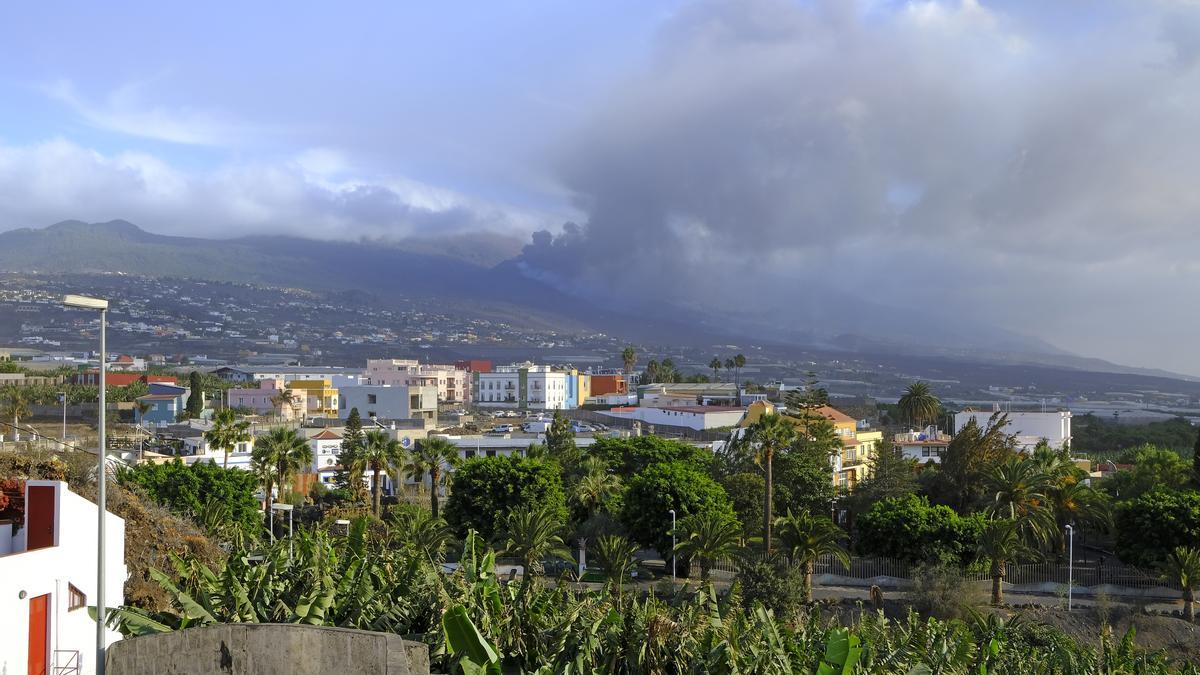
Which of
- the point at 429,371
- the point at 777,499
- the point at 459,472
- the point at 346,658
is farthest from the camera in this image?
the point at 429,371

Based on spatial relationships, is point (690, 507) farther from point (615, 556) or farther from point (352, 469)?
point (352, 469)

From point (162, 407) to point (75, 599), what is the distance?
80.1 meters

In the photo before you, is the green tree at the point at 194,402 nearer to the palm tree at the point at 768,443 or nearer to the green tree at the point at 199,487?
the green tree at the point at 199,487

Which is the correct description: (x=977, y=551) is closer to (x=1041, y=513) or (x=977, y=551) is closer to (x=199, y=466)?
(x=1041, y=513)

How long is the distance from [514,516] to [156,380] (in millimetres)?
85440

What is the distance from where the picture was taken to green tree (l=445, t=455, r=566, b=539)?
43.0 metres

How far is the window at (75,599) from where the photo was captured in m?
17.2

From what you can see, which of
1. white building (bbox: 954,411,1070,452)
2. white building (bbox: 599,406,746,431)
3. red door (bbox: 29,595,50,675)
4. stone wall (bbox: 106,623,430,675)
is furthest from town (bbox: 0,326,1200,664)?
white building (bbox: 599,406,746,431)

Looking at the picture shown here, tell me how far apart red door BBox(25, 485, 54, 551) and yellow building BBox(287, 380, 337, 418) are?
Result: 85.8 metres

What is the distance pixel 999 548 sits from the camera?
37.9m

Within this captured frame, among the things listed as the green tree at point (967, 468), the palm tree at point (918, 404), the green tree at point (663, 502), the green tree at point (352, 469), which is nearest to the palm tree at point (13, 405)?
the green tree at point (352, 469)

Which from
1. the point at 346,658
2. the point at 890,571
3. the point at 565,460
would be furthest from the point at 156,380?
the point at 346,658

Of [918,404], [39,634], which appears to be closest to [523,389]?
[918,404]

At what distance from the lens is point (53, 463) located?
24.3 meters
